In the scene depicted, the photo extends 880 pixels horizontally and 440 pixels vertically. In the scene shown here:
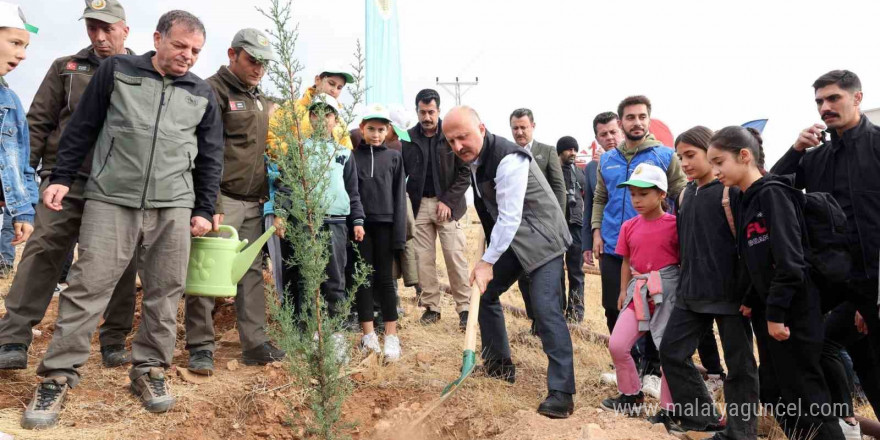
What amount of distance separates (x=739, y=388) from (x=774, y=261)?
2.35ft

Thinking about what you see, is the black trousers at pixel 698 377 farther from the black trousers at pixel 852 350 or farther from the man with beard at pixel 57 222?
the man with beard at pixel 57 222

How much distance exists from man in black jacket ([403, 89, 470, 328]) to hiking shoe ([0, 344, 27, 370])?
131 inches

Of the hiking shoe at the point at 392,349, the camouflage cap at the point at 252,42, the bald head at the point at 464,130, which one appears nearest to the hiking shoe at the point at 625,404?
the hiking shoe at the point at 392,349

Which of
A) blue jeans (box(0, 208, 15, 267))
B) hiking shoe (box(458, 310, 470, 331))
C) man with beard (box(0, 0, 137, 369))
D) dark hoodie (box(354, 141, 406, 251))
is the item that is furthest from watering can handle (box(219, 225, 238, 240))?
blue jeans (box(0, 208, 15, 267))

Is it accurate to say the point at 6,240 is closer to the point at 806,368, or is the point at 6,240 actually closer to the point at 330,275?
the point at 330,275

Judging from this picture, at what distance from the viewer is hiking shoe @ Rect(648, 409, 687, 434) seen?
3762 mm

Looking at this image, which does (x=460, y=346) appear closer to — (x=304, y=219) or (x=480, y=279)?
(x=480, y=279)

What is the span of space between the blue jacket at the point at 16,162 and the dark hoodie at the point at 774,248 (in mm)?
4071

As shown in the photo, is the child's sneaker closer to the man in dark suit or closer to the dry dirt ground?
the dry dirt ground

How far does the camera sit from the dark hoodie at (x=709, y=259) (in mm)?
3584

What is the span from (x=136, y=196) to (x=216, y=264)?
663 millimetres

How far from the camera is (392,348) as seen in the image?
17.0 feet

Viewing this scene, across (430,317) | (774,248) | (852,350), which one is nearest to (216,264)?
(430,317)

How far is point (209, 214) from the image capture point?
414 centimetres
